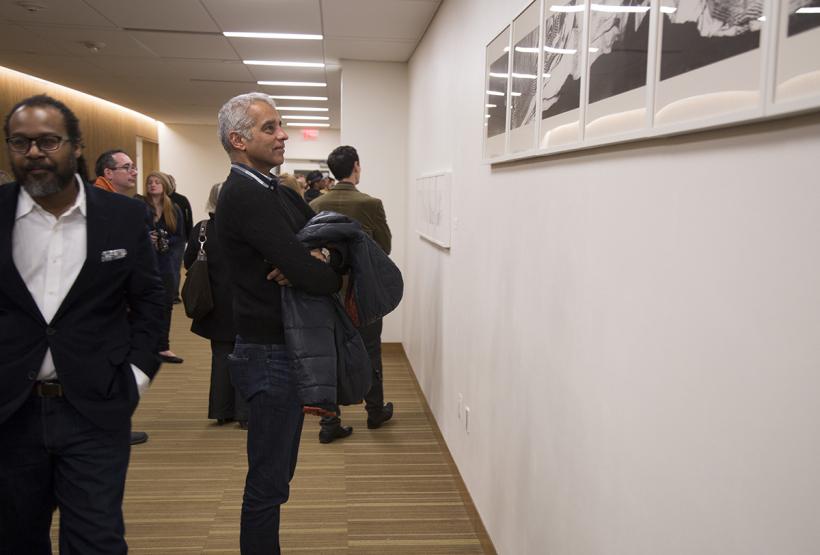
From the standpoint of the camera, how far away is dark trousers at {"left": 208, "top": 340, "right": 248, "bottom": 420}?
14.7 ft

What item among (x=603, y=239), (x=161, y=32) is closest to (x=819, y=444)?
(x=603, y=239)

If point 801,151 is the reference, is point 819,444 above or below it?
below

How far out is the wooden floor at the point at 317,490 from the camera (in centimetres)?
310

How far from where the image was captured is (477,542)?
310cm

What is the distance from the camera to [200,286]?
4.10 meters

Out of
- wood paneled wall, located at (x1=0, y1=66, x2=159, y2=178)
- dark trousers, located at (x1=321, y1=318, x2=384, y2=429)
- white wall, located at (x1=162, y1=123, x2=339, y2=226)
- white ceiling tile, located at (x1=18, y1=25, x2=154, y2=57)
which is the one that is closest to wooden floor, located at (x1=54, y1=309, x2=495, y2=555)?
dark trousers, located at (x1=321, y1=318, x2=384, y2=429)

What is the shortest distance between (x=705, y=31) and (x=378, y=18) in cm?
440

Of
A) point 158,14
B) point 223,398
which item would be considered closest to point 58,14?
point 158,14

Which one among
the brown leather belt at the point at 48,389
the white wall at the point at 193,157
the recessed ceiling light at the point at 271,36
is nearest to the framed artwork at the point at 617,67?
the brown leather belt at the point at 48,389

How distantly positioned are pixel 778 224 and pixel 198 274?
3.60m

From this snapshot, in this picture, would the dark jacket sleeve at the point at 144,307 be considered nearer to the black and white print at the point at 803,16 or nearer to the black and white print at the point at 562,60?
the black and white print at the point at 562,60

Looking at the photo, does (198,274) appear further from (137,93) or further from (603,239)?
(137,93)

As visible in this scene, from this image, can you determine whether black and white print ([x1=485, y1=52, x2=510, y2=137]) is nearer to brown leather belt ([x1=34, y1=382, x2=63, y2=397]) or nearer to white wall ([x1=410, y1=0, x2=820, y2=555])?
white wall ([x1=410, y1=0, x2=820, y2=555])

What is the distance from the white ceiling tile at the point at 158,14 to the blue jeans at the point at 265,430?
3697 millimetres
